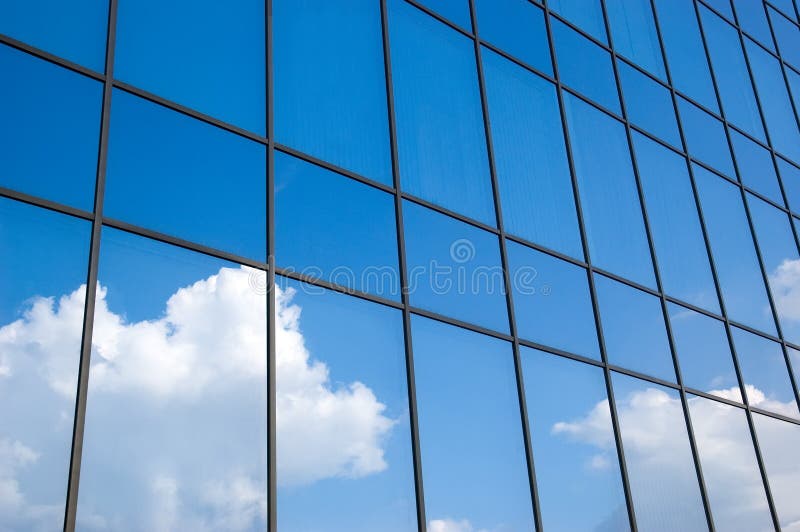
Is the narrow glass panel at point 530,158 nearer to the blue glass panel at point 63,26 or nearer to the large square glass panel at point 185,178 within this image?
the large square glass panel at point 185,178

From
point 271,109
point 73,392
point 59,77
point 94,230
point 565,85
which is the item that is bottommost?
point 73,392

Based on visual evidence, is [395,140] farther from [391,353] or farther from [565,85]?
[565,85]

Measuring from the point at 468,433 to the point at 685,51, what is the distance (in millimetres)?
12162

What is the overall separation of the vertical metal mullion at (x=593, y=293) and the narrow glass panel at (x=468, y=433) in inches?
83.4

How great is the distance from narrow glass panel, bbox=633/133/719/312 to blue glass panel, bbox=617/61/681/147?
1.25 ft

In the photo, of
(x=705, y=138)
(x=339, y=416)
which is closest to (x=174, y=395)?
(x=339, y=416)

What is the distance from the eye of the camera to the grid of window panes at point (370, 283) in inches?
331

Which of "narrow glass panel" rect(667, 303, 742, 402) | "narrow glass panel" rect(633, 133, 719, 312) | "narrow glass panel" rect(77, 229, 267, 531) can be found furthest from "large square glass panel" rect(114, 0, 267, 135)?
"narrow glass panel" rect(667, 303, 742, 402)

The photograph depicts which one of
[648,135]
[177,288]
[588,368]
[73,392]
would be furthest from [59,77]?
[648,135]

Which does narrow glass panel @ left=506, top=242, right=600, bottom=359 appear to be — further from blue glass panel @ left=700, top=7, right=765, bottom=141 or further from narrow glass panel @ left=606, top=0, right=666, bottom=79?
blue glass panel @ left=700, top=7, right=765, bottom=141

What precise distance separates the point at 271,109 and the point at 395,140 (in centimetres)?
205

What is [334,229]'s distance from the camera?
1101 cm

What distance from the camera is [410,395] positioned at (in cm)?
1073

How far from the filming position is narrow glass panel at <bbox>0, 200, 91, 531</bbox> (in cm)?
746
